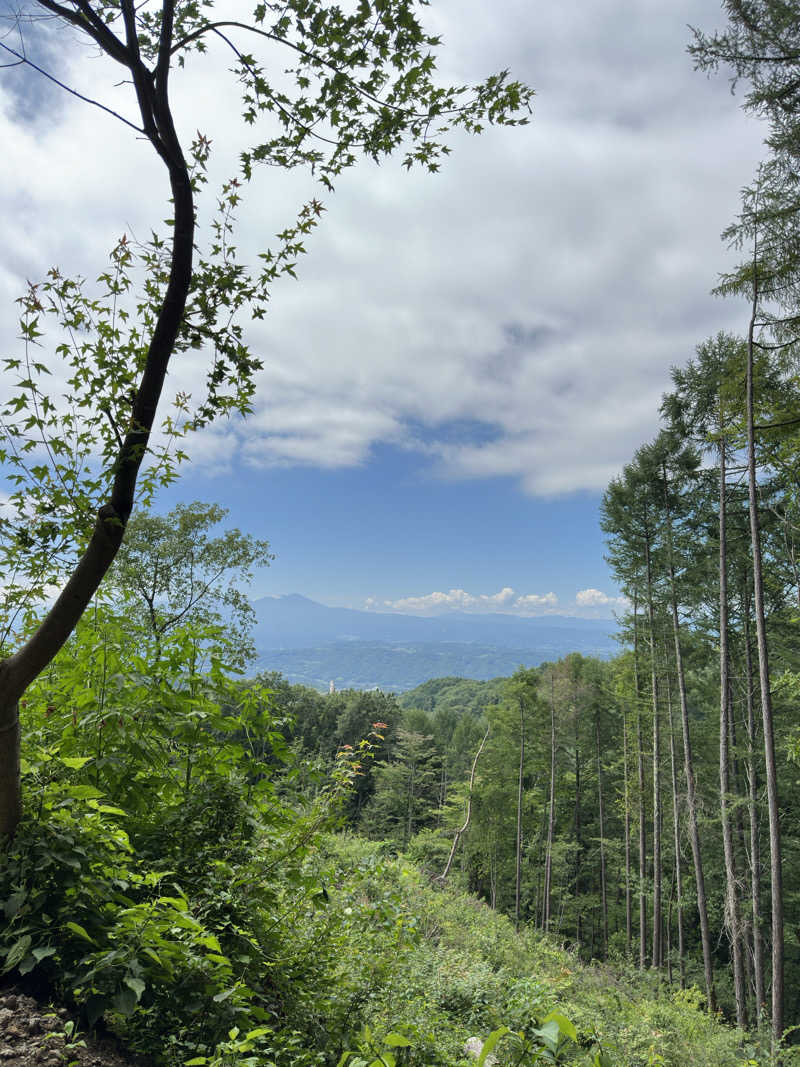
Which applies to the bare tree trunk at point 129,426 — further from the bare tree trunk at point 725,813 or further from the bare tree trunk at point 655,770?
the bare tree trunk at point 655,770

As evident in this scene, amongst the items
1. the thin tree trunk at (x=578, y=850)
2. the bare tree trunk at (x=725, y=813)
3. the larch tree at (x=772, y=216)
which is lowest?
the thin tree trunk at (x=578, y=850)

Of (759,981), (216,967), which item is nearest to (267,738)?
(216,967)

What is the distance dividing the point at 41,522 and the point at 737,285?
36.4ft

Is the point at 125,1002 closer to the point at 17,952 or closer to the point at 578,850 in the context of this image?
the point at 17,952

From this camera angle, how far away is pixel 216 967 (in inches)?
66.0

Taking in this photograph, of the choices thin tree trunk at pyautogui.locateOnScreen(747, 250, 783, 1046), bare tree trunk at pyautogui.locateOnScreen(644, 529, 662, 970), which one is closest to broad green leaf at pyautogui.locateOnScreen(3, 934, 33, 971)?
thin tree trunk at pyautogui.locateOnScreen(747, 250, 783, 1046)

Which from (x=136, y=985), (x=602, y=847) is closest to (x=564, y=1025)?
(x=136, y=985)

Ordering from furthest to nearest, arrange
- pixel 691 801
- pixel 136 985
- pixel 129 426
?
pixel 691 801, pixel 129 426, pixel 136 985

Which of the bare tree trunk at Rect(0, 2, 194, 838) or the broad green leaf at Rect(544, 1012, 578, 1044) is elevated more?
the bare tree trunk at Rect(0, 2, 194, 838)

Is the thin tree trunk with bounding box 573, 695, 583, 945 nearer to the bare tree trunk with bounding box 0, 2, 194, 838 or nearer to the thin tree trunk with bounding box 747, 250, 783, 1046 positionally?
the thin tree trunk with bounding box 747, 250, 783, 1046

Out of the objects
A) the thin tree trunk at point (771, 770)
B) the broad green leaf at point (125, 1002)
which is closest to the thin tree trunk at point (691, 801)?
the thin tree trunk at point (771, 770)

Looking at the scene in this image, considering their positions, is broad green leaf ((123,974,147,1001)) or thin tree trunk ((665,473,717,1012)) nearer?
broad green leaf ((123,974,147,1001))

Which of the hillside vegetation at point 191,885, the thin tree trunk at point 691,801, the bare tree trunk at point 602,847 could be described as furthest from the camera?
the bare tree trunk at point 602,847

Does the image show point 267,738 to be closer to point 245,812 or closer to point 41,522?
point 245,812
